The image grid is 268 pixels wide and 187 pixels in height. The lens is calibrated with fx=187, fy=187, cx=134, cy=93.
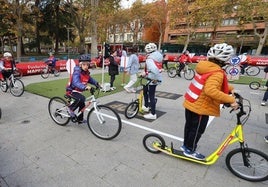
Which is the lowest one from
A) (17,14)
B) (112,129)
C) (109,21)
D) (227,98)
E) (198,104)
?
(112,129)

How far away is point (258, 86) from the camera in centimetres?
855

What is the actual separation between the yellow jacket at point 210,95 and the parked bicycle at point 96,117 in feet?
5.00

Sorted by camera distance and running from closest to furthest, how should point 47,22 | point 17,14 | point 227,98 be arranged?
point 227,98 → point 17,14 → point 47,22

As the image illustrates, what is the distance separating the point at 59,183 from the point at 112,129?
1.48m

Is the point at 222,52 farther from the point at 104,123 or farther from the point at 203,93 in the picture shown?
the point at 104,123

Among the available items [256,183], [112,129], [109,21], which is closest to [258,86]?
[256,183]

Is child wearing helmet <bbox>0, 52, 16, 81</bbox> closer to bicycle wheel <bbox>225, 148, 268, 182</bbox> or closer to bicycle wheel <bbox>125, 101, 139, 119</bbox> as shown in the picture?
bicycle wheel <bbox>125, 101, 139, 119</bbox>

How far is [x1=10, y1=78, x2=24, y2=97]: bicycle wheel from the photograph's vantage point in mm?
6809

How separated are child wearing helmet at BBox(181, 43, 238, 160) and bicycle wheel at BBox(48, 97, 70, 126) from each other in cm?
266

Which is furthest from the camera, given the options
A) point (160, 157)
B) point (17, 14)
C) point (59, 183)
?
point (17, 14)

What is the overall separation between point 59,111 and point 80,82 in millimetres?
1120

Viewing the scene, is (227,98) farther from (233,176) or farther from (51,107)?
(51,107)

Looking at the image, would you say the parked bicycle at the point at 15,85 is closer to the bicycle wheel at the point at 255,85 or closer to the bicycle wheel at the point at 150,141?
A: the bicycle wheel at the point at 150,141

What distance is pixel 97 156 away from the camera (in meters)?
3.20
